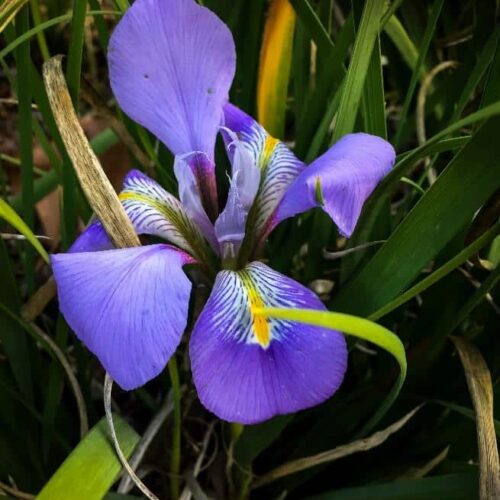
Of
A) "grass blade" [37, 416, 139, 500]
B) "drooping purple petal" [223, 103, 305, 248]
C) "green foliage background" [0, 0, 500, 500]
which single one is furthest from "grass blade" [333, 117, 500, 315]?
"grass blade" [37, 416, 139, 500]

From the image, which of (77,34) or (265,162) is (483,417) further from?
(77,34)

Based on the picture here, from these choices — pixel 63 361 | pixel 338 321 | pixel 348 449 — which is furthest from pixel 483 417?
pixel 63 361

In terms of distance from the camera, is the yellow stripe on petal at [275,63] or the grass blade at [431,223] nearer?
the grass blade at [431,223]

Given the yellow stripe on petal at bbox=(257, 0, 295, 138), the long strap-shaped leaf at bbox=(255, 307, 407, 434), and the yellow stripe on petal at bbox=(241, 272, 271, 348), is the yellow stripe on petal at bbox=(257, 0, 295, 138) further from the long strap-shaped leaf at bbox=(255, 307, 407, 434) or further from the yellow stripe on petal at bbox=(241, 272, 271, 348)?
the long strap-shaped leaf at bbox=(255, 307, 407, 434)

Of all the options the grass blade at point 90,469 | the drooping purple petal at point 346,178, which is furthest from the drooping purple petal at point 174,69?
the grass blade at point 90,469

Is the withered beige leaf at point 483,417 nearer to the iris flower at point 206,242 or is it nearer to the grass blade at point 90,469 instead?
the iris flower at point 206,242

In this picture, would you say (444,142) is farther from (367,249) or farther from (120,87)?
(120,87)

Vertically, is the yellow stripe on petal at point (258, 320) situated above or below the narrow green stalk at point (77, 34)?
below
